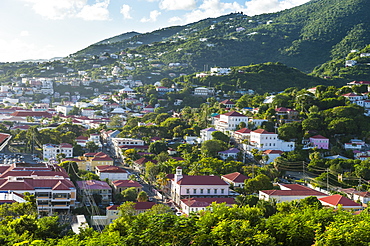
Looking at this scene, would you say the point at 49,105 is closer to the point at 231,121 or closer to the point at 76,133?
the point at 76,133

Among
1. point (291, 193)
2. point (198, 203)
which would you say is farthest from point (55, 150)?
point (291, 193)

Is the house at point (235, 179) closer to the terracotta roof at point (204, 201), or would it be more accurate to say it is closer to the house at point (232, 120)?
the terracotta roof at point (204, 201)

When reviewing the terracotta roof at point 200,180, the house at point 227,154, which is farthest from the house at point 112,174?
the house at point 227,154

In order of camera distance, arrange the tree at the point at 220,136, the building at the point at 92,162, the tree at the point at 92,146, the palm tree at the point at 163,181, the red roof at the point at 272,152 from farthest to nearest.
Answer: the tree at the point at 92,146 → the tree at the point at 220,136 → the red roof at the point at 272,152 → the building at the point at 92,162 → the palm tree at the point at 163,181

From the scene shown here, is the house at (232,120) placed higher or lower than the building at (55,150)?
higher

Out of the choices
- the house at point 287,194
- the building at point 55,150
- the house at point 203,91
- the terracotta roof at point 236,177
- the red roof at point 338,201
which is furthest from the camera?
the house at point 203,91

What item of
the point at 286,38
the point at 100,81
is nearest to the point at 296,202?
the point at 100,81
